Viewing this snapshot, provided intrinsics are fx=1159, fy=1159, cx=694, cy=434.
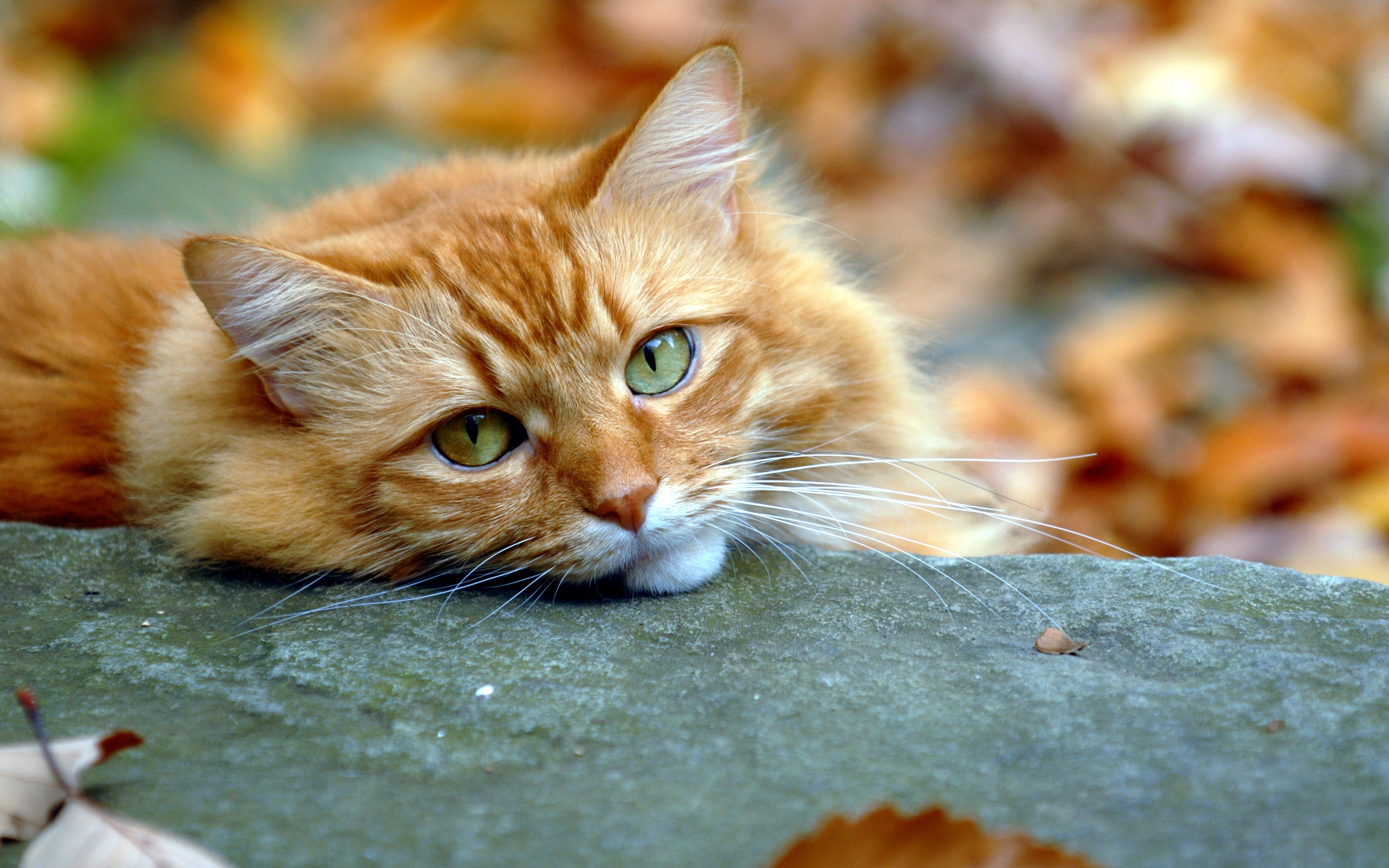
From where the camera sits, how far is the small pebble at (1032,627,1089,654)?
5.74ft

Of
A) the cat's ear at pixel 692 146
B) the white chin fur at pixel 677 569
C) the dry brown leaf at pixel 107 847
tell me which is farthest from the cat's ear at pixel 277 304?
the dry brown leaf at pixel 107 847

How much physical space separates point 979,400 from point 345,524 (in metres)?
2.68

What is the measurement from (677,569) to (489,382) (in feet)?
1.50

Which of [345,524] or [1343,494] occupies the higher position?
[1343,494]

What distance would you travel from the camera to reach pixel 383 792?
145 centimetres

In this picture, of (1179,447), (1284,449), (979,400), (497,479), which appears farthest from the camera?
(979,400)

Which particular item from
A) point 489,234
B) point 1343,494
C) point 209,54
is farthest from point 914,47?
point 489,234

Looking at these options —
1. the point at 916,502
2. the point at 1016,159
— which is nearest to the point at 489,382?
the point at 916,502

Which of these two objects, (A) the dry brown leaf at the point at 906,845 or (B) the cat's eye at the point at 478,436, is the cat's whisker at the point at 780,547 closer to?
(B) the cat's eye at the point at 478,436

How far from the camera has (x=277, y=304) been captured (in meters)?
2.03

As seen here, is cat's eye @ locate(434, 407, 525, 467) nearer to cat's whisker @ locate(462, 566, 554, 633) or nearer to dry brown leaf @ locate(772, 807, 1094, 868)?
cat's whisker @ locate(462, 566, 554, 633)

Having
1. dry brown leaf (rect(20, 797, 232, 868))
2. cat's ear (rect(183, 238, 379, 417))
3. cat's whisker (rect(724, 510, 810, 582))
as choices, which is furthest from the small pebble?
cat's ear (rect(183, 238, 379, 417))

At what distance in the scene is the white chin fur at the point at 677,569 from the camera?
1.96 m

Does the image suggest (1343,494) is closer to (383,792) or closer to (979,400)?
(979,400)
